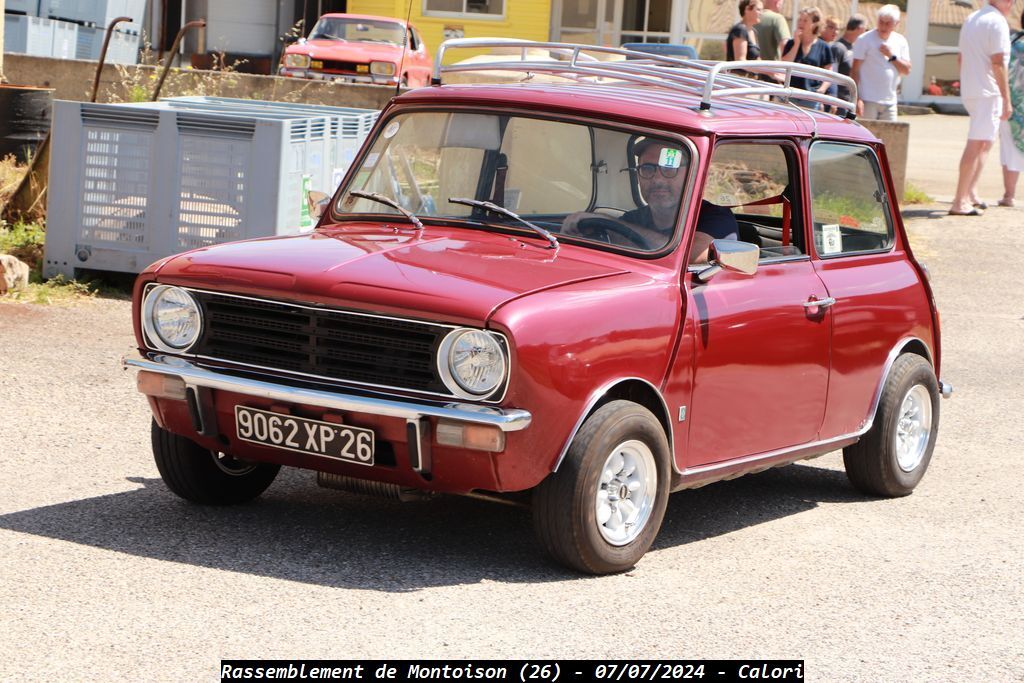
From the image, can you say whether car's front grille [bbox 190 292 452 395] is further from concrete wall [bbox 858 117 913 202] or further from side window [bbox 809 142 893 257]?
concrete wall [bbox 858 117 913 202]

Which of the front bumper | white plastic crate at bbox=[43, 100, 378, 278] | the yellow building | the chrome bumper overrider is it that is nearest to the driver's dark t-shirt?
the chrome bumper overrider

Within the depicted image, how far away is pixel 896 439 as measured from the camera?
719cm

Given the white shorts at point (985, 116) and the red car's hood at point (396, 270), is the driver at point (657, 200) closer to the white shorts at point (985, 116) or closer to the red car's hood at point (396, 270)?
the red car's hood at point (396, 270)

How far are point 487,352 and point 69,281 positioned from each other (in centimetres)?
674

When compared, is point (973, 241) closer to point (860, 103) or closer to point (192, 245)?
point (860, 103)

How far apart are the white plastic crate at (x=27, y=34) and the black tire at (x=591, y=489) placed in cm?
2074

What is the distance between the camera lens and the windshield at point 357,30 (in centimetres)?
2498

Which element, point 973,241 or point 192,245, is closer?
point 192,245

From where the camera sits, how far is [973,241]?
15609 millimetres

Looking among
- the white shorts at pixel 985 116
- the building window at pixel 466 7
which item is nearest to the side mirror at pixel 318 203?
the white shorts at pixel 985 116

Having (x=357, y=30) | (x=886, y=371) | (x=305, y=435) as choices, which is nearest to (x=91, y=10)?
(x=357, y=30)

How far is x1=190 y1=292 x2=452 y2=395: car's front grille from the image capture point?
517 cm

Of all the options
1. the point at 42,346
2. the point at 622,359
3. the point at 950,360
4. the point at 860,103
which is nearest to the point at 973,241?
the point at 860,103

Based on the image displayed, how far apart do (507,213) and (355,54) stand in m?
18.4
